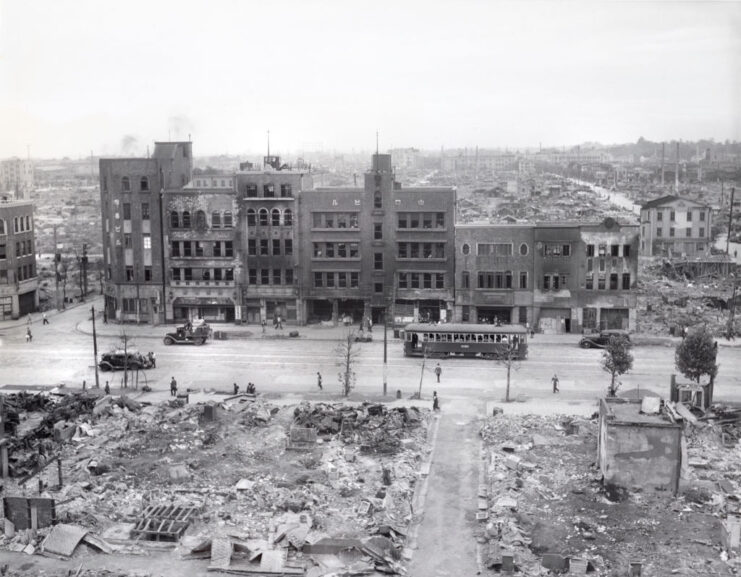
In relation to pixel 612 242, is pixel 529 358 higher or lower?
lower

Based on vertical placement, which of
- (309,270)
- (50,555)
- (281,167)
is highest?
(281,167)

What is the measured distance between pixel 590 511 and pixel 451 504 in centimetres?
585

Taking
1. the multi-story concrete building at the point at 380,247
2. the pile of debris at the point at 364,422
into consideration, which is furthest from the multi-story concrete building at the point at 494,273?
the pile of debris at the point at 364,422

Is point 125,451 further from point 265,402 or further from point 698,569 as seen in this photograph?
point 698,569

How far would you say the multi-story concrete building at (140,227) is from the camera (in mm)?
78188

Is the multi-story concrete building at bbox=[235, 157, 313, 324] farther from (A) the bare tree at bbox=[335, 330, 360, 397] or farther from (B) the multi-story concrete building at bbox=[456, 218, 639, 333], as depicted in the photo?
(B) the multi-story concrete building at bbox=[456, 218, 639, 333]

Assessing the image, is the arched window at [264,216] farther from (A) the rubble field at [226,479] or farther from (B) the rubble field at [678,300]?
(B) the rubble field at [678,300]

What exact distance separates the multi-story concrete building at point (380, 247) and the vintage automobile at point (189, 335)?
34.1 ft

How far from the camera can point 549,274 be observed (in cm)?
7356

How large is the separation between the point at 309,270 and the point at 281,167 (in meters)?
13.5

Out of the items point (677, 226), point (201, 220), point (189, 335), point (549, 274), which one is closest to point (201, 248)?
point (201, 220)

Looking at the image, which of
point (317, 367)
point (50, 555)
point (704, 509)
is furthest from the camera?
point (317, 367)

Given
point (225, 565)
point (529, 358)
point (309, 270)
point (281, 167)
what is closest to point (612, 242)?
point (529, 358)

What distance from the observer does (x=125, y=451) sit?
4331 centimetres
